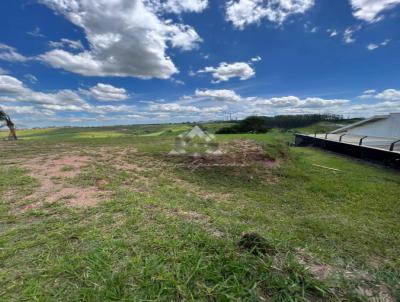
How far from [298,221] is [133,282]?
3432mm

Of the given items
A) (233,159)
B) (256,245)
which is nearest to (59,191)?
(256,245)

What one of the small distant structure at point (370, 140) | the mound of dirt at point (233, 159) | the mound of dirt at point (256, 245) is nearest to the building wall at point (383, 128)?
the small distant structure at point (370, 140)

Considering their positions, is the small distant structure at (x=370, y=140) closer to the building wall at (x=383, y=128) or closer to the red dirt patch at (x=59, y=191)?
the building wall at (x=383, y=128)

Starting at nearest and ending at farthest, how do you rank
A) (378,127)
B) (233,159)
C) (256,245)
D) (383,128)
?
(256,245)
(233,159)
(383,128)
(378,127)

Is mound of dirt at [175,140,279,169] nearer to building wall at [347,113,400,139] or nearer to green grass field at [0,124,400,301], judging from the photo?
green grass field at [0,124,400,301]

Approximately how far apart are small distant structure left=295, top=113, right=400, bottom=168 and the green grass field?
15.7ft

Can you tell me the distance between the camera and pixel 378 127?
18.5 metres

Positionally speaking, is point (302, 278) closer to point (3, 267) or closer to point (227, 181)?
point (3, 267)

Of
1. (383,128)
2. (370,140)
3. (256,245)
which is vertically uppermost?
(383,128)

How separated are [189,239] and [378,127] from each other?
23598mm

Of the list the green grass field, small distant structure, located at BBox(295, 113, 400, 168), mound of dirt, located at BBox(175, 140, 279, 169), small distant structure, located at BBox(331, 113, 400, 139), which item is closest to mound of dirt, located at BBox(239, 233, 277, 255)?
the green grass field

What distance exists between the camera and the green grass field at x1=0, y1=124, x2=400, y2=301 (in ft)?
5.50

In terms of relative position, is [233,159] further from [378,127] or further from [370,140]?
[378,127]

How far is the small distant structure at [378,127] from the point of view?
16844 mm
